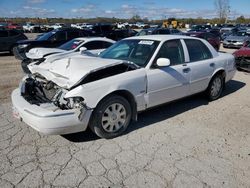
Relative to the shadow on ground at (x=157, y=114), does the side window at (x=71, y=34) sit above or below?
above

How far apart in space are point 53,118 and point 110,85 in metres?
0.97

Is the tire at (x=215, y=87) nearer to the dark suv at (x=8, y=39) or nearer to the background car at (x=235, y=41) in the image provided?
the dark suv at (x=8, y=39)

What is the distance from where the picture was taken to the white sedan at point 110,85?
3.65 meters

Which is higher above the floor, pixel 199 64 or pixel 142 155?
pixel 199 64

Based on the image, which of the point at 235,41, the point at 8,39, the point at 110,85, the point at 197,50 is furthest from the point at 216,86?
the point at 235,41

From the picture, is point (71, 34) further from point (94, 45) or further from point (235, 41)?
point (235, 41)

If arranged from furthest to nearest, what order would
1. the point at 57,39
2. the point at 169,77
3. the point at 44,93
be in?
the point at 57,39 → the point at 169,77 → the point at 44,93

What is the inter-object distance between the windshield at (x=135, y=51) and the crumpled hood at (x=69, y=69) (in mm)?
585

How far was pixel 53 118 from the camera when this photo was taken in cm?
348

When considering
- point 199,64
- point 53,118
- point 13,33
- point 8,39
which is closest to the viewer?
point 53,118

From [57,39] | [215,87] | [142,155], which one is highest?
[57,39]

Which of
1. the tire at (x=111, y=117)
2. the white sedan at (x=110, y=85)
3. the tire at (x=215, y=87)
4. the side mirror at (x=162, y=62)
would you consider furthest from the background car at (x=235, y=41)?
the tire at (x=111, y=117)

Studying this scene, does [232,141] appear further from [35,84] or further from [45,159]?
[35,84]

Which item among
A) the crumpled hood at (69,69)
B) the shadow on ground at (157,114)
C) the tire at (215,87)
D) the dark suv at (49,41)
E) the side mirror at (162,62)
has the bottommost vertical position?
the shadow on ground at (157,114)
